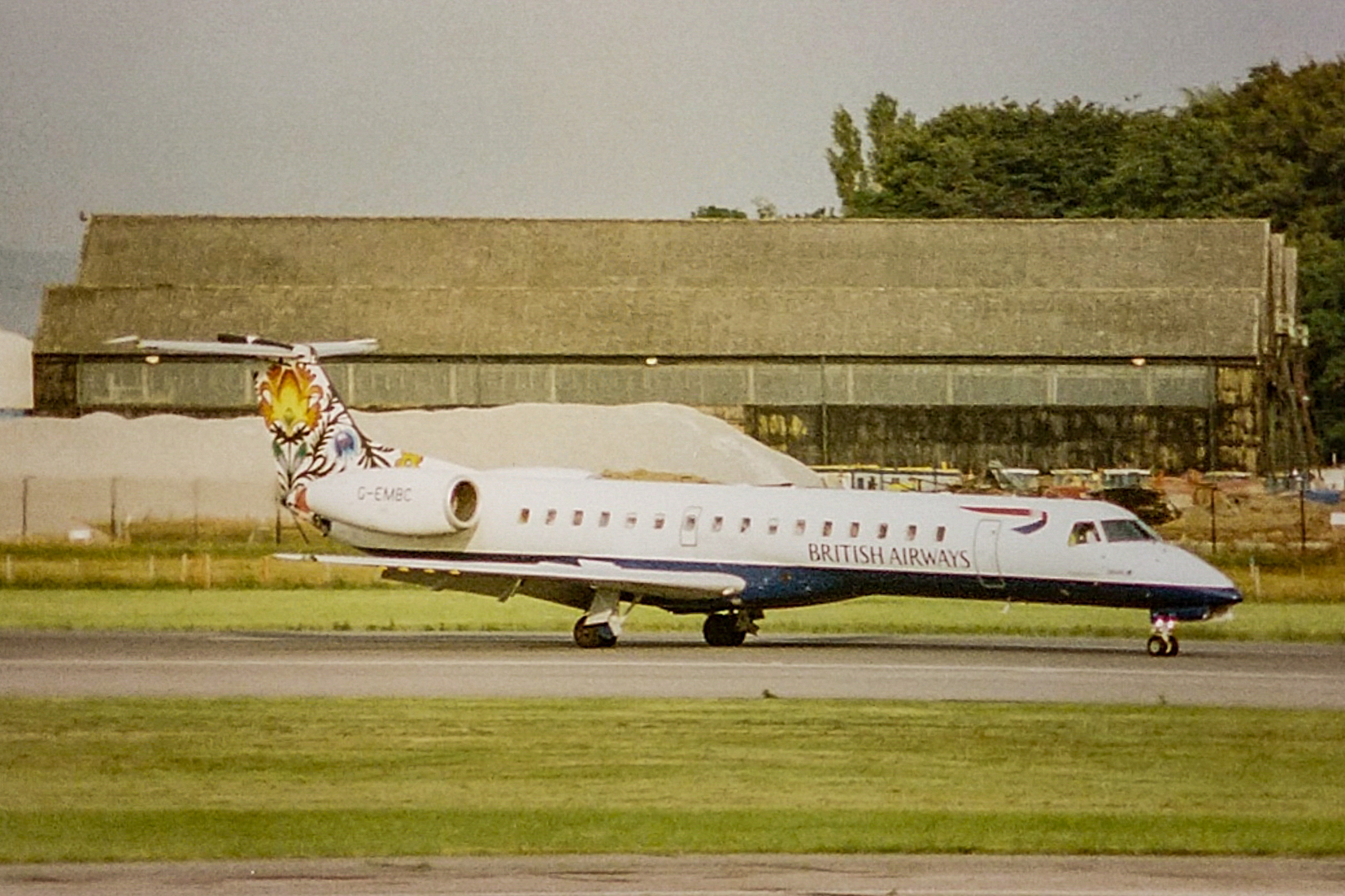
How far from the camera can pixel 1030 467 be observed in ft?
247

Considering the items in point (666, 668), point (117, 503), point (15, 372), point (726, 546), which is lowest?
point (666, 668)

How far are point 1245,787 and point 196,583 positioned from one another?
35526 millimetres

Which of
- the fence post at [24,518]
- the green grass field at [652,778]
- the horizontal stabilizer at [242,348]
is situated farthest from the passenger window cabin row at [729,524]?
the fence post at [24,518]

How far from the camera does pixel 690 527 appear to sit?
1563 inches

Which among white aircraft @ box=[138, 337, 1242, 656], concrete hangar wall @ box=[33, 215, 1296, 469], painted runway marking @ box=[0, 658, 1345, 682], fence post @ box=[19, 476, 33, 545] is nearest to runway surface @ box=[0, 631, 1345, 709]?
painted runway marking @ box=[0, 658, 1345, 682]

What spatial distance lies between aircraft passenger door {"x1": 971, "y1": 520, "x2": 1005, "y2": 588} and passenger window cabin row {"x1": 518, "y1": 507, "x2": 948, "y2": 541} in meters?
0.60

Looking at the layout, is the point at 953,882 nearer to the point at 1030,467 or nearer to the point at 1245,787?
the point at 1245,787

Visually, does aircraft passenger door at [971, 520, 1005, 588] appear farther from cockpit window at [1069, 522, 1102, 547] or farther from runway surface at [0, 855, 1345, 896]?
runway surface at [0, 855, 1345, 896]

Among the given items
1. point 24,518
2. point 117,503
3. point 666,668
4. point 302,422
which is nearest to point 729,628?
point 666,668

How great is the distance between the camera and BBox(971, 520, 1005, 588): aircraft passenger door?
123 ft

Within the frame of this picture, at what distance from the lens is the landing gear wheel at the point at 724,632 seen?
40.2 m

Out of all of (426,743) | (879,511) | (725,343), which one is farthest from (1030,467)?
Result: (426,743)

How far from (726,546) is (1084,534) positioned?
5635 mm

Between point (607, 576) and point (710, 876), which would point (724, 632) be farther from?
point (710, 876)
